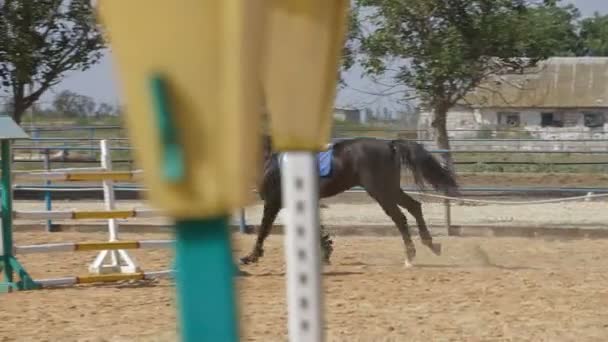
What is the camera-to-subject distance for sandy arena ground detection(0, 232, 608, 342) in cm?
641

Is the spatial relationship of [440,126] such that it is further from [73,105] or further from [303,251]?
[303,251]

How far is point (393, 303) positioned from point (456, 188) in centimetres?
384

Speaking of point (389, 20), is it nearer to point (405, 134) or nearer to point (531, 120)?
point (405, 134)

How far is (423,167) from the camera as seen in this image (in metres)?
11.0

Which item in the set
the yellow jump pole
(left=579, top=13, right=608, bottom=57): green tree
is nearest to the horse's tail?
the yellow jump pole

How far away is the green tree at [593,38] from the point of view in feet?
223

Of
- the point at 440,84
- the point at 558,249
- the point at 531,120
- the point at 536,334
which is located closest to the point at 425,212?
the point at 440,84

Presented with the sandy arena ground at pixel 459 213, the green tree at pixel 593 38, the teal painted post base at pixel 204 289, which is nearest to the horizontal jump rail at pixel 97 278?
the sandy arena ground at pixel 459 213

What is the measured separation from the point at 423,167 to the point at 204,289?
965 cm

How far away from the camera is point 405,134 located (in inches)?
843

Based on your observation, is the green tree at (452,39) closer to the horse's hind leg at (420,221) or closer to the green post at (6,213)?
the horse's hind leg at (420,221)

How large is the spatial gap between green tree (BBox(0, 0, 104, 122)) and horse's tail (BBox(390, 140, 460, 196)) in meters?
6.15

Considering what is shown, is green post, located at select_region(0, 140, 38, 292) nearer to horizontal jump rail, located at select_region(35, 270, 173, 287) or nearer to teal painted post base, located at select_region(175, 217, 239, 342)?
horizontal jump rail, located at select_region(35, 270, 173, 287)

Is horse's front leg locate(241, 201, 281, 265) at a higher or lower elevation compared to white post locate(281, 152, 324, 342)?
lower
